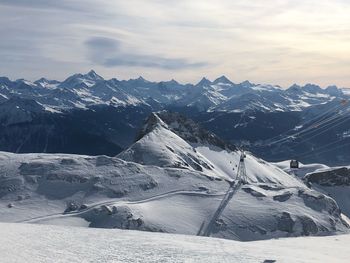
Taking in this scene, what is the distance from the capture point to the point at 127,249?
40.5 metres

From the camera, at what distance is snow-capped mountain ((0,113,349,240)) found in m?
71.6

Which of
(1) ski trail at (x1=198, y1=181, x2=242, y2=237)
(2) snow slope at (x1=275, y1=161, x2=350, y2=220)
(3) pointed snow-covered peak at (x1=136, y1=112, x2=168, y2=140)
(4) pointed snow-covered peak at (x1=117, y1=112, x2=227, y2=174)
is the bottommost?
(2) snow slope at (x1=275, y1=161, x2=350, y2=220)

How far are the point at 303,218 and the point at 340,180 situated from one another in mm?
71231

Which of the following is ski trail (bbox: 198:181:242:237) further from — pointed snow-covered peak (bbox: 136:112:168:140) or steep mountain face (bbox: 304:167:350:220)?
steep mountain face (bbox: 304:167:350:220)

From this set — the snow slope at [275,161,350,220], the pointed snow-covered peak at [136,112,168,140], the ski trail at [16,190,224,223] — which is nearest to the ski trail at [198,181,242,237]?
the ski trail at [16,190,224,223]

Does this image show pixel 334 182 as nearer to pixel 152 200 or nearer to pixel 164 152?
pixel 164 152

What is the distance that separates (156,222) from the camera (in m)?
69.2

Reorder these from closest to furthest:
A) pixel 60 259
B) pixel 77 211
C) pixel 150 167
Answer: pixel 60 259
pixel 77 211
pixel 150 167

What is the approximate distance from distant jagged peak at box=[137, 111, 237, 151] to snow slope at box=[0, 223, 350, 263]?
3416 inches

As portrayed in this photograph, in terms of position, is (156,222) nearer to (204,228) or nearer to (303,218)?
(204,228)

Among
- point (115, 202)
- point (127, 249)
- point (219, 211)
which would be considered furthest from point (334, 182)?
point (127, 249)

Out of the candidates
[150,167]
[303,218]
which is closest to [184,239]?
[303,218]

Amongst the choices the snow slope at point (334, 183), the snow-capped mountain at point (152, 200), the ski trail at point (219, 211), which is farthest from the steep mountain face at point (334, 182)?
the ski trail at point (219, 211)

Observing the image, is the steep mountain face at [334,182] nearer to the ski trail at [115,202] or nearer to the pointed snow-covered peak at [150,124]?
the pointed snow-covered peak at [150,124]
